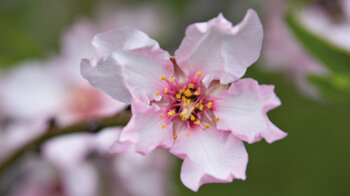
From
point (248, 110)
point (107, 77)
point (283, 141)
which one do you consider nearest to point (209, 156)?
point (248, 110)

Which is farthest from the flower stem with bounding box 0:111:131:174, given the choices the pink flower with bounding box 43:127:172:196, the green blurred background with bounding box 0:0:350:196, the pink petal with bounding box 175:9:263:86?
the green blurred background with bounding box 0:0:350:196

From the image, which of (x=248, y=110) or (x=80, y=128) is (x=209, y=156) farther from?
(x=80, y=128)

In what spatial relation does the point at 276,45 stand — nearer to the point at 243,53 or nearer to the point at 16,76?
the point at 16,76

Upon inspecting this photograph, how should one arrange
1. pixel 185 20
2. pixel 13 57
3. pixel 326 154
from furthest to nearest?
pixel 326 154
pixel 185 20
pixel 13 57

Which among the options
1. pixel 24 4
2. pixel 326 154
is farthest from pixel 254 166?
pixel 24 4

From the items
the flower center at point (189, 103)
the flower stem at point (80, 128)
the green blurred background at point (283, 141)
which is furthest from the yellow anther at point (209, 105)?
the green blurred background at point (283, 141)

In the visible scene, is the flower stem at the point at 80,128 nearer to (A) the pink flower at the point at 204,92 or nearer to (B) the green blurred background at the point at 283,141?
(A) the pink flower at the point at 204,92
